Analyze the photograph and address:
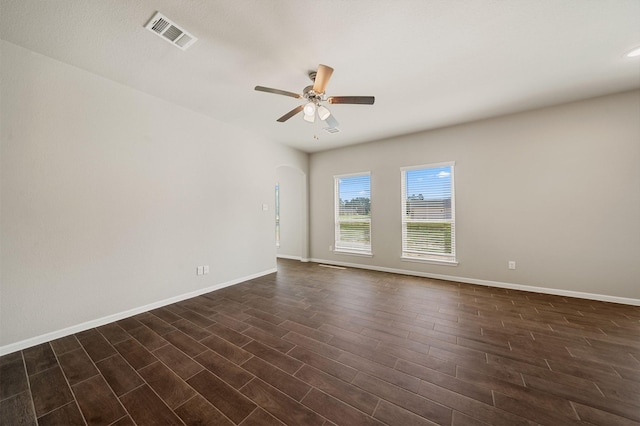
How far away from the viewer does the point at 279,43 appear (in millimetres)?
2125

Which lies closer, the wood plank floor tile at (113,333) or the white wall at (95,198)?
the white wall at (95,198)

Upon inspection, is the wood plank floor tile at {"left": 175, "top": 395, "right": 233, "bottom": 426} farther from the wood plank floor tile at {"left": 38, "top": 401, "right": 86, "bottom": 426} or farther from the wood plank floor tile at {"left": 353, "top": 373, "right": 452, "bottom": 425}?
the wood plank floor tile at {"left": 353, "top": 373, "right": 452, "bottom": 425}

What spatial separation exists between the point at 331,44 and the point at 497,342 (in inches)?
130

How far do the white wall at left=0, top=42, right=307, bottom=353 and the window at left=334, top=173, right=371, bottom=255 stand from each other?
2.80m

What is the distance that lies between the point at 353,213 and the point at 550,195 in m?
3.43

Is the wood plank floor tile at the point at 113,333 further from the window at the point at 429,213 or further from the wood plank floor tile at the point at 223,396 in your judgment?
the window at the point at 429,213

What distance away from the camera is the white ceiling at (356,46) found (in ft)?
5.90

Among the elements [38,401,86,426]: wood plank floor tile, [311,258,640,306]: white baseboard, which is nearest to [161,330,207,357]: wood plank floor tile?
[38,401,86,426]: wood plank floor tile

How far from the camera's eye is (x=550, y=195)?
346 centimetres

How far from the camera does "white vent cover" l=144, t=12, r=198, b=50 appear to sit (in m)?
1.88

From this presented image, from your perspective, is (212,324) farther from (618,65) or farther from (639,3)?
(618,65)

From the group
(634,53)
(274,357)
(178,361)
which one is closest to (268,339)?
(274,357)

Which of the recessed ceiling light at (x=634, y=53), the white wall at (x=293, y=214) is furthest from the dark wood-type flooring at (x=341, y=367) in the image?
the white wall at (x=293, y=214)

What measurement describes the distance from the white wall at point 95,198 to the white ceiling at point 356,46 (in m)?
0.35
